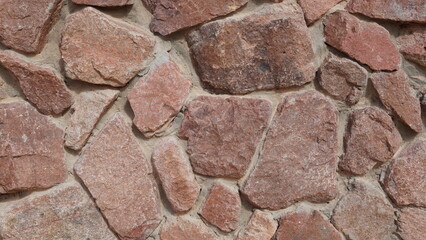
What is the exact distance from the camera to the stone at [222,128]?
1.24 meters

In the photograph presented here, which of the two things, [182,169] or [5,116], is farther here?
[182,169]

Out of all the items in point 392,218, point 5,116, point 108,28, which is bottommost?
point 392,218

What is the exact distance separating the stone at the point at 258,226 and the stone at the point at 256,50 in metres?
0.33

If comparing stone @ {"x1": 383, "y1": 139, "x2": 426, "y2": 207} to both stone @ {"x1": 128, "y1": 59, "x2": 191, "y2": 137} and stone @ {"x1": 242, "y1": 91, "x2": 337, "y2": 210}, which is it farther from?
stone @ {"x1": 128, "y1": 59, "x2": 191, "y2": 137}

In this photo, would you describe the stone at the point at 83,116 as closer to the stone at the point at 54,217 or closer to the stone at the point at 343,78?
the stone at the point at 54,217

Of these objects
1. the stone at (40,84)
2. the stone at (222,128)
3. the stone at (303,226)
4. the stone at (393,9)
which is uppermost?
the stone at (393,9)

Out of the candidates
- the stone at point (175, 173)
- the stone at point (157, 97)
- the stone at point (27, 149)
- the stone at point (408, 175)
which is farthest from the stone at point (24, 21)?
the stone at point (408, 175)

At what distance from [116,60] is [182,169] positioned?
315mm

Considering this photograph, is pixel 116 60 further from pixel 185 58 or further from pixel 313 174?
pixel 313 174

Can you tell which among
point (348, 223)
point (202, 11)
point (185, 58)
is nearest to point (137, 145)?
point (185, 58)

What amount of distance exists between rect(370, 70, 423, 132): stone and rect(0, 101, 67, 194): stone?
81cm

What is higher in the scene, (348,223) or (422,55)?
(422,55)

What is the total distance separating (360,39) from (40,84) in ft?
2.62

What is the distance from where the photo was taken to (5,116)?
1.14 meters
